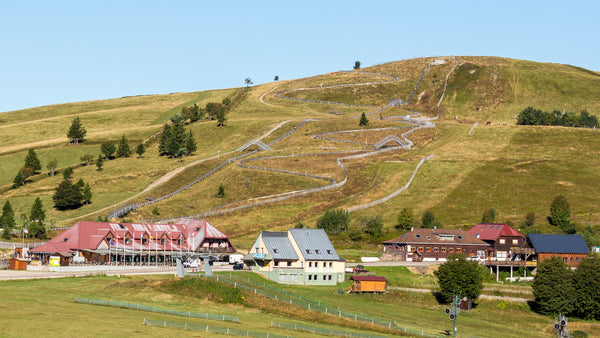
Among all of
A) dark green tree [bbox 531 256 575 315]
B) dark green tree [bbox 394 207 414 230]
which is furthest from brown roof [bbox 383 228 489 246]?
dark green tree [bbox 531 256 575 315]

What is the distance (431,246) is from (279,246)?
31992mm

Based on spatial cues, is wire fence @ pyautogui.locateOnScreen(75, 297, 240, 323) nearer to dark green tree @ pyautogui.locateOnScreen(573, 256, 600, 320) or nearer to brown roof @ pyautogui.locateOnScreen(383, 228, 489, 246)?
dark green tree @ pyautogui.locateOnScreen(573, 256, 600, 320)

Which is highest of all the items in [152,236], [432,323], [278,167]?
[278,167]

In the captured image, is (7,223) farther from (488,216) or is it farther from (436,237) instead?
(488,216)

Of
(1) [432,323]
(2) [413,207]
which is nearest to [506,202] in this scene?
(2) [413,207]

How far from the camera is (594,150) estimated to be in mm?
187375

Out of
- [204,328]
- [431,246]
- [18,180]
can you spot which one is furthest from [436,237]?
[18,180]

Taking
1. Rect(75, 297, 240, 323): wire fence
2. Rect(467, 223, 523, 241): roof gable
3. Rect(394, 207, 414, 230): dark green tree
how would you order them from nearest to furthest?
Rect(75, 297, 240, 323): wire fence < Rect(467, 223, 523, 241): roof gable < Rect(394, 207, 414, 230): dark green tree

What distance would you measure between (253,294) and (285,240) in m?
25.1

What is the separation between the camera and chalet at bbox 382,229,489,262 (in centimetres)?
11719

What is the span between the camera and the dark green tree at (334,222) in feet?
437

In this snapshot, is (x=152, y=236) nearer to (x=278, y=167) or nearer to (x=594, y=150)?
(x=278, y=167)

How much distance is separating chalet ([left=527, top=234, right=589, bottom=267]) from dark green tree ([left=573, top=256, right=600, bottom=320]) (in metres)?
23.5

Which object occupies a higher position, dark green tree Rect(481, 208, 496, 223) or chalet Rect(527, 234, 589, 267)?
dark green tree Rect(481, 208, 496, 223)
